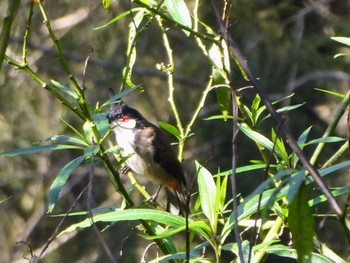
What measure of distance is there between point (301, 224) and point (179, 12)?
711mm

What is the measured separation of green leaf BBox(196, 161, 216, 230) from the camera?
1.36m

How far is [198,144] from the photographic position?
6027 millimetres

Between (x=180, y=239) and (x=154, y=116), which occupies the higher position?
(x=154, y=116)

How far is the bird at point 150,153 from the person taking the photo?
3.08m

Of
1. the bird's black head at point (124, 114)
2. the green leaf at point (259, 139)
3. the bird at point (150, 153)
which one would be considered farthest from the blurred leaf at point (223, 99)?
the bird at point (150, 153)

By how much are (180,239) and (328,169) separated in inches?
178

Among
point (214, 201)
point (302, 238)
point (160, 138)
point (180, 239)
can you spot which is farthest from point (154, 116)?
point (302, 238)

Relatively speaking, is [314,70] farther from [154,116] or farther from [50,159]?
[50,159]

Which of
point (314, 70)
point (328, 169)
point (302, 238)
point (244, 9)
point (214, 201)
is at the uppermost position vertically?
point (302, 238)

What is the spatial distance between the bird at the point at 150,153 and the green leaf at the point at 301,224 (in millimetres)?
1963

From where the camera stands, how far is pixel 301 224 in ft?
3.02

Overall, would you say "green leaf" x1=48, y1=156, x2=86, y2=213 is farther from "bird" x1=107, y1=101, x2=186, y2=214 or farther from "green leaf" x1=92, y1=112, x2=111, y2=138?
"bird" x1=107, y1=101, x2=186, y2=214

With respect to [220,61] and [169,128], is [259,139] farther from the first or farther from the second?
[169,128]

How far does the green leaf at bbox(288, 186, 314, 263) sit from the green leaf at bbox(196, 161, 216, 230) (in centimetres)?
41
